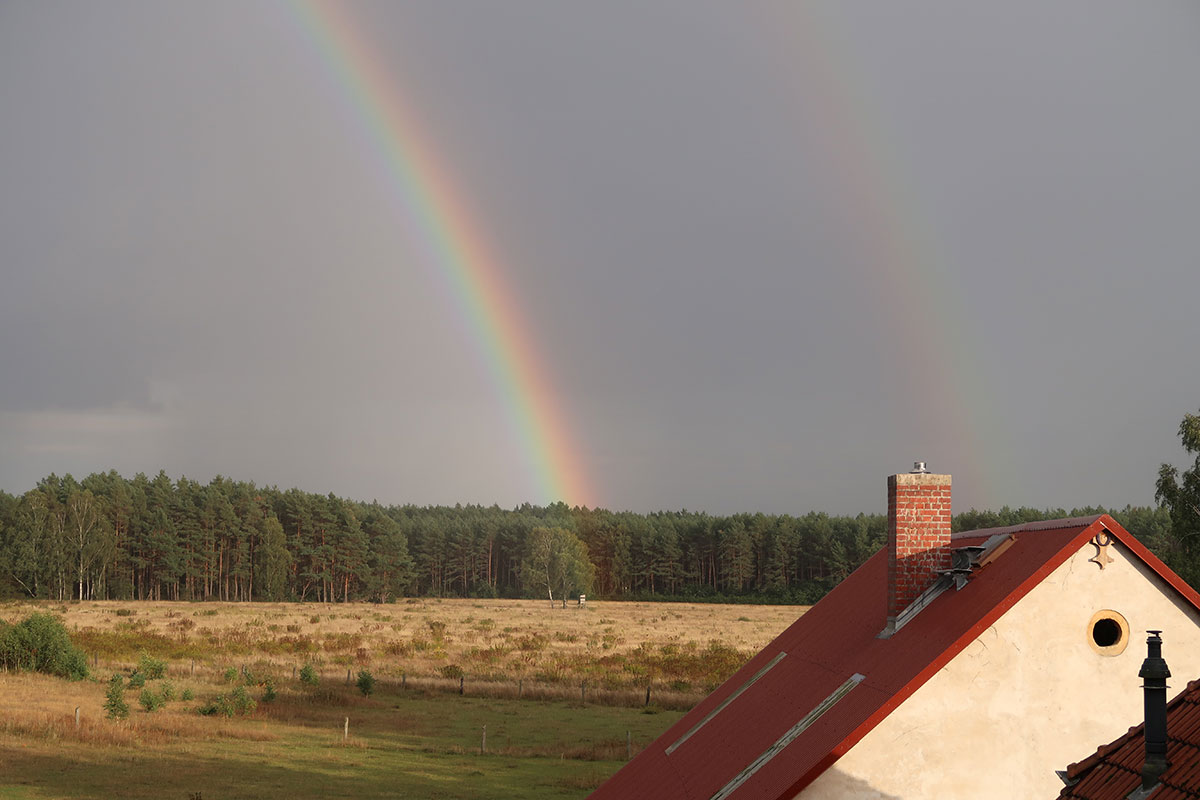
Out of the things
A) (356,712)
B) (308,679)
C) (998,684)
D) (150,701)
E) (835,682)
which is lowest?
(356,712)

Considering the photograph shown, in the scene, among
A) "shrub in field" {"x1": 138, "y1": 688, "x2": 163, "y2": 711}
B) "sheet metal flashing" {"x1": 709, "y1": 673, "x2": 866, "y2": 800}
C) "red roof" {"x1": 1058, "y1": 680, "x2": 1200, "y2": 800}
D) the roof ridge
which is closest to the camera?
"red roof" {"x1": 1058, "y1": 680, "x2": 1200, "y2": 800}

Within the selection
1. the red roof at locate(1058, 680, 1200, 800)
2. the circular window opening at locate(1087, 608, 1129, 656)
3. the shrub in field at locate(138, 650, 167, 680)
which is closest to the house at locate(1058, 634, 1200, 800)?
the red roof at locate(1058, 680, 1200, 800)

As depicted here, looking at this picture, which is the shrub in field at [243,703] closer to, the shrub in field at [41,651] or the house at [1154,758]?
the shrub in field at [41,651]

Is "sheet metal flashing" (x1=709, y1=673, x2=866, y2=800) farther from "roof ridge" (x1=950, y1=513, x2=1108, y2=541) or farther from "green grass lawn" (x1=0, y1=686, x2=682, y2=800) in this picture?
"green grass lawn" (x1=0, y1=686, x2=682, y2=800)

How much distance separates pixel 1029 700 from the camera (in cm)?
1111

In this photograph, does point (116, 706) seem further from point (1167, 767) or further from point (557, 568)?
point (557, 568)

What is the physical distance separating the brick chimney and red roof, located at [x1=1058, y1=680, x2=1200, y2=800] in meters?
5.67

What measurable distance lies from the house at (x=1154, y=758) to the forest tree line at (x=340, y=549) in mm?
113743

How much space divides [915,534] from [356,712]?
3365cm

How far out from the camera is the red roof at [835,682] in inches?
430

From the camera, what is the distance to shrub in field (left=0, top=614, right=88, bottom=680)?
47125 mm

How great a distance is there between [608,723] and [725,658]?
776 inches

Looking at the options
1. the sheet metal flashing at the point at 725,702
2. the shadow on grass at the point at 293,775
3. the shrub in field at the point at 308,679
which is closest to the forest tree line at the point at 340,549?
the shrub in field at the point at 308,679

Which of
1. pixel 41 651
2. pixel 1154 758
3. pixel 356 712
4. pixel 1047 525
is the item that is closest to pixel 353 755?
pixel 356 712
